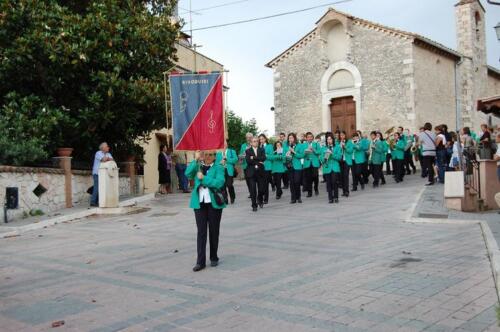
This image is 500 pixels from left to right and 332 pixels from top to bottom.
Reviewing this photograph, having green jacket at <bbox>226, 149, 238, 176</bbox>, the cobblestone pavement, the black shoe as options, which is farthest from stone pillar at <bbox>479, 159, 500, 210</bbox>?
the black shoe

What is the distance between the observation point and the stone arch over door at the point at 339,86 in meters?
28.7

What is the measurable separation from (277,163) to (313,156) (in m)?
1.21

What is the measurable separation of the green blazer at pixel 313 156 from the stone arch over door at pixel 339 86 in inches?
513

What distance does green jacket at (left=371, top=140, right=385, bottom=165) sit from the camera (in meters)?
18.2

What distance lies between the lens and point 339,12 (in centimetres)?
2878

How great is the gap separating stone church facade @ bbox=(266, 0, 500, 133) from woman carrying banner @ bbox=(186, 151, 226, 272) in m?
20.9

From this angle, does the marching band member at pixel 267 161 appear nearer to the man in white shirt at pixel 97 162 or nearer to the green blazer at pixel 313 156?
the green blazer at pixel 313 156

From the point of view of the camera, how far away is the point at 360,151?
57.1 feet

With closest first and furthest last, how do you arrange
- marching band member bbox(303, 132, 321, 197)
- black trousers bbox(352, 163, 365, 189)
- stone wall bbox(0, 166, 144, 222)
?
stone wall bbox(0, 166, 144, 222) → marching band member bbox(303, 132, 321, 197) → black trousers bbox(352, 163, 365, 189)

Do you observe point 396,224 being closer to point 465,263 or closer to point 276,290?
point 465,263

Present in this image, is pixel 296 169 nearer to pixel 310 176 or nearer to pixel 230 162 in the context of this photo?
pixel 310 176

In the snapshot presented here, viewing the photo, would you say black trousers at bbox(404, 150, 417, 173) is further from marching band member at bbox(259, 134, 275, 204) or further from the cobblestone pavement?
the cobblestone pavement

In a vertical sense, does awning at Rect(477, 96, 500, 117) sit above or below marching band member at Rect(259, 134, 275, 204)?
above

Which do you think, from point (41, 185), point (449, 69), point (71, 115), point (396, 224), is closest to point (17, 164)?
point (41, 185)
